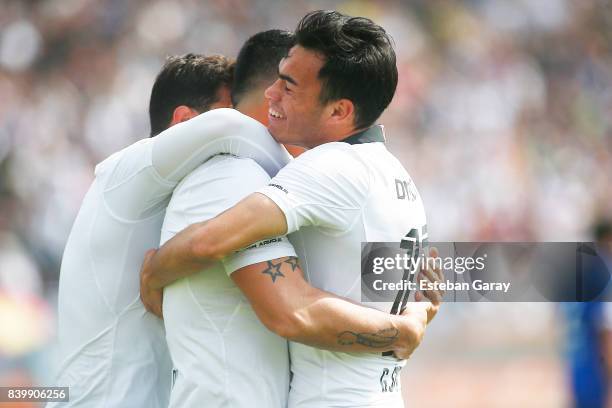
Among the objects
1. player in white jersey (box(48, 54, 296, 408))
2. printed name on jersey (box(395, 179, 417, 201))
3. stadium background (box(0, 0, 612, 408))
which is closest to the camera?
printed name on jersey (box(395, 179, 417, 201))

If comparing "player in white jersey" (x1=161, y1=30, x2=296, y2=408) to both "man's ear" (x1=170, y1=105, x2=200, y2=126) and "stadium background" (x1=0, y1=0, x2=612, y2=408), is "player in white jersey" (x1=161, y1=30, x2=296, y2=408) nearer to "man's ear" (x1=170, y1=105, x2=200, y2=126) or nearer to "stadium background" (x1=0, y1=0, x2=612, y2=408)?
"man's ear" (x1=170, y1=105, x2=200, y2=126)

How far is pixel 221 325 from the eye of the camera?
2768 mm

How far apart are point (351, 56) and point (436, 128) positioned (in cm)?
818

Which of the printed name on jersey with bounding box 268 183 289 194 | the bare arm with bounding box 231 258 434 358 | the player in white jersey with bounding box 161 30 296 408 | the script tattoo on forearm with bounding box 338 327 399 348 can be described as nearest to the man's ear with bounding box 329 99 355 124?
the player in white jersey with bounding box 161 30 296 408

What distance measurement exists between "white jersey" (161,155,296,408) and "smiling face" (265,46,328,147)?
0.22 m

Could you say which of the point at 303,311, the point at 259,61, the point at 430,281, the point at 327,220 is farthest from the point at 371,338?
the point at 259,61

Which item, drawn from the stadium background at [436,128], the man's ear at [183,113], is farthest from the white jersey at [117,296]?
the stadium background at [436,128]

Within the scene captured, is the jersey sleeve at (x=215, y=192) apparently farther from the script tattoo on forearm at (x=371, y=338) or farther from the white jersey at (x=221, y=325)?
the script tattoo on forearm at (x=371, y=338)

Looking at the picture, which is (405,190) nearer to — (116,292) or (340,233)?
(340,233)

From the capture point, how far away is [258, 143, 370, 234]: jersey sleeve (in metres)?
2.65

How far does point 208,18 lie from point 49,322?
400 cm

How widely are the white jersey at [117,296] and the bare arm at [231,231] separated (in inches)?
13.5

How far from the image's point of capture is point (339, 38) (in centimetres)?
291

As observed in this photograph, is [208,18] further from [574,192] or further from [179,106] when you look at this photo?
[179,106]
